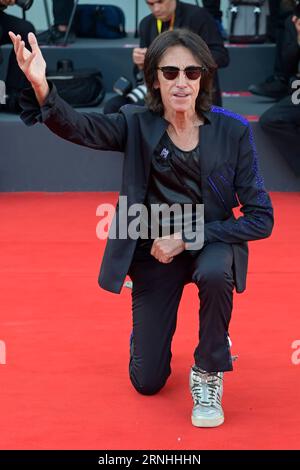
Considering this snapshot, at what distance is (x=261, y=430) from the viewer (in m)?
3.08

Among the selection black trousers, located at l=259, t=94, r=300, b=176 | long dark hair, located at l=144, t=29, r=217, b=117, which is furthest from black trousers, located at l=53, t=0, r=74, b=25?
long dark hair, located at l=144, t=29, r=217, b=117

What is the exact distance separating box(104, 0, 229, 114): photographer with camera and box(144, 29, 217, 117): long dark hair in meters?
2.77

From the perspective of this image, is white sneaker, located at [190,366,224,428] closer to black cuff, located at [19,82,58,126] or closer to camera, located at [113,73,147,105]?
black cuff, located at [19,82,58,126]

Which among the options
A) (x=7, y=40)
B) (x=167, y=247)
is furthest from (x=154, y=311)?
(x=7, y=40)

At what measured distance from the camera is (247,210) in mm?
3203

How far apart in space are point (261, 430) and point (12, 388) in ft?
2.61

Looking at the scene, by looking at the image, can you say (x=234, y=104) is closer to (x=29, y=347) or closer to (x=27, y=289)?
(x=27, y=289)

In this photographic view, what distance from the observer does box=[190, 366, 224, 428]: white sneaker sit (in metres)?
3.10

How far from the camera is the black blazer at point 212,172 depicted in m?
3.17

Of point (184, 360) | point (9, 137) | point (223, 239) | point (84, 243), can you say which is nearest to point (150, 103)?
point (223, 239)

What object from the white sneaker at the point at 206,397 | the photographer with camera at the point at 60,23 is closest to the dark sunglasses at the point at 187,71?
the white sneaker at the point at 206,397

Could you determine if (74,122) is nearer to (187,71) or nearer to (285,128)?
(187,71)

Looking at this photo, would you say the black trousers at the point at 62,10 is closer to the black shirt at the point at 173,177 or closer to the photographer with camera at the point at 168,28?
the photographer with camera at the point at 168,28

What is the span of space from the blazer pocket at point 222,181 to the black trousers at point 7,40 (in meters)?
3.54
